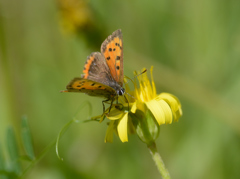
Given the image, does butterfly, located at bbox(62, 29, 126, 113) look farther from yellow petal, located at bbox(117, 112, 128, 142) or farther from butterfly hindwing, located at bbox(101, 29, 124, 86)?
yellow petal, located at bbox(117, 112, 128, 142)

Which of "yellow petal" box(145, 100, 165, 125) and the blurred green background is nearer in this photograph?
"yellow petal" box(145, 100, 165, 125)

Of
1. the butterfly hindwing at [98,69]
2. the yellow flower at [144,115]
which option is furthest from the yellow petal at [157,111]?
the butterfly hindwing at [98,69]

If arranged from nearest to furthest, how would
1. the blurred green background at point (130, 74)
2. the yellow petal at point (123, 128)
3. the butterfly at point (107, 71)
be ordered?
the yellow petal at point (123, 128) → the butterfly at point (107, 71) → the blurred green background at point (130, 74)

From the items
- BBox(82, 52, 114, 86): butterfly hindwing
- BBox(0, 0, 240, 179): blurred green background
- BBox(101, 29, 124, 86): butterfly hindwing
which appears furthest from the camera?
BBox(0, 0, 240, 179): blurred green background

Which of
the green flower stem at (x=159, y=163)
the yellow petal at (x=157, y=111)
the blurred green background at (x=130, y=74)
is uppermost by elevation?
the yellow petal at (x=157, y=111)

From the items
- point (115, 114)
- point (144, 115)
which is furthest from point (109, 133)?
point (144, 115)

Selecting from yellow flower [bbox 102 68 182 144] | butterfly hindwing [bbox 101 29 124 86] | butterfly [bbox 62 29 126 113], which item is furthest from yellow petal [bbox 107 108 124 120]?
butterfly hindwing [bbox 101 29 124 86]

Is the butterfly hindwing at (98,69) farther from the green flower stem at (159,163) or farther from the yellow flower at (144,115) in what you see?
the green flower stem at (159,163)

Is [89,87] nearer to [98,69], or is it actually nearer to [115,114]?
[115,114]
